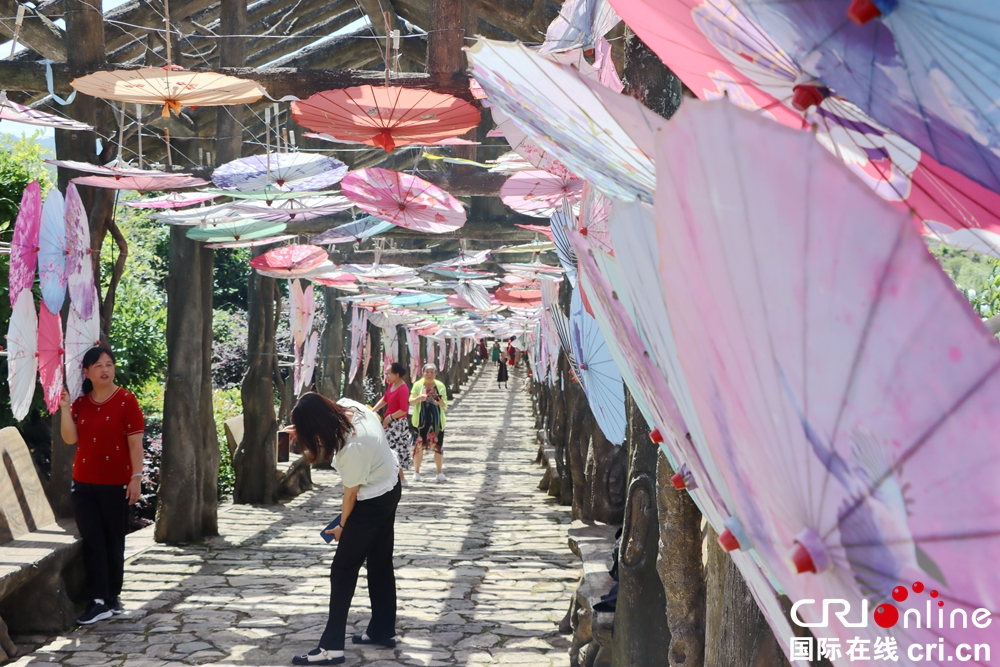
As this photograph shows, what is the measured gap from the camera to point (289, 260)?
28.3ft

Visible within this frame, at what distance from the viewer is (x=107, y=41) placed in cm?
726

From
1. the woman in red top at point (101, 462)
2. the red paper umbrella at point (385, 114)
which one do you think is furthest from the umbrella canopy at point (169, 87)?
the woman in red top at point (101, 462)

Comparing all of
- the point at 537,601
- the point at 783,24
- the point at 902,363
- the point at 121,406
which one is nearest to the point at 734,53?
the point at 783,24

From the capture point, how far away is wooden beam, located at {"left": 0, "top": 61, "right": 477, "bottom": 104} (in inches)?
206

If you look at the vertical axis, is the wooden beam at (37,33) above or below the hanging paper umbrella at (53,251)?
above

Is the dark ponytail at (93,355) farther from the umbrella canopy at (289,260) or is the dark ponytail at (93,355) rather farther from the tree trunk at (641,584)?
the tree trunk at (641,584)

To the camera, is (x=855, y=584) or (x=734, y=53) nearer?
(x=855, y=584)

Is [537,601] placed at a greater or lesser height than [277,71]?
lesser

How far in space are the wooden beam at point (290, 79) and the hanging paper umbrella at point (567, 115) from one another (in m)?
3.69

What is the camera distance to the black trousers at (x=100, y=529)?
5.45 metres

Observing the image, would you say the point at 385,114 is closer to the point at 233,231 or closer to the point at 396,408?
the point at 233,231

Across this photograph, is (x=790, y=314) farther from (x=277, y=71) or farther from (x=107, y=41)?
(x=107, y=41)

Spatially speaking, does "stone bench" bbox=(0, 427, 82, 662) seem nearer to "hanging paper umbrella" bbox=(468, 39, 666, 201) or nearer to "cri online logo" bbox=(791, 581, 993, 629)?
"hanging paper umbrella" bbox=(468, 39, 666, 201)

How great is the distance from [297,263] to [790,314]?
8.20m
